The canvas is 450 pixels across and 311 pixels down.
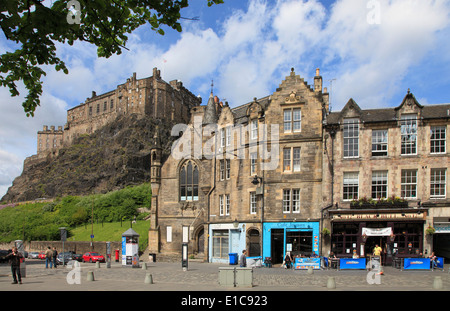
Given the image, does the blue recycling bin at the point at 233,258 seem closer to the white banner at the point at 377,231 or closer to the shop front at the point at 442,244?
the white banner at the point at 377,231

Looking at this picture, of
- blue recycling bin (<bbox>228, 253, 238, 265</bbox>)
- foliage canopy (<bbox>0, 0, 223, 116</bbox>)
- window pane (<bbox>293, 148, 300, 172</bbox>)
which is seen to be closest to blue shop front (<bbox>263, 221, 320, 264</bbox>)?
blue recycling bin (<bbox>228, 253, 238, 265</bbox>)

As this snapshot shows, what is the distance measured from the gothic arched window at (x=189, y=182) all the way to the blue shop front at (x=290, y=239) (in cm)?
1224

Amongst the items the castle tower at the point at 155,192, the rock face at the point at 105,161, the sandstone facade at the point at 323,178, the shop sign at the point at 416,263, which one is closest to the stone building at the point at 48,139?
the rock face at the point at 105,161

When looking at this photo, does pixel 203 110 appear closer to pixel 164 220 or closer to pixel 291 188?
pixel 164 220

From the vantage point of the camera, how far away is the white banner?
91.0 feet

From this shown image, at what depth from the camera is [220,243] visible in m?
35.9

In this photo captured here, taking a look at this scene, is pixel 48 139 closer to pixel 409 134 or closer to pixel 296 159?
pixel 296 159

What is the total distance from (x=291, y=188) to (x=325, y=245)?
4.58m

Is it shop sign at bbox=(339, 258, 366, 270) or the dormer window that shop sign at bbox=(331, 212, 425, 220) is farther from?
the dormer window

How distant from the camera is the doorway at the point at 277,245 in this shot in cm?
3142

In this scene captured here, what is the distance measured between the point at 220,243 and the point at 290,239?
706 cm

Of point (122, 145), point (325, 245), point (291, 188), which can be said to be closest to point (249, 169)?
point (291, 188)

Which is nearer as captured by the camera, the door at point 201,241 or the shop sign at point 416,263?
the shop sign at point 416,263

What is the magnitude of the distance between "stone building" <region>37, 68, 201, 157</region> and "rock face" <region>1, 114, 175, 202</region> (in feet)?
10.5
